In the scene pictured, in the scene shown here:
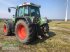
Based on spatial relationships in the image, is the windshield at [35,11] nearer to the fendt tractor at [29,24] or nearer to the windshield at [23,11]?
the fendt tractor at [29,24]

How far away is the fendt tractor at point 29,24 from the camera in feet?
30.9

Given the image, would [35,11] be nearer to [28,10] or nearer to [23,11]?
[28,10]

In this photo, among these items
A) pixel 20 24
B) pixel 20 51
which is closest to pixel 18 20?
pixel 20 24

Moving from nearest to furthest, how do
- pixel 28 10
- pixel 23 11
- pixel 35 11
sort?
pixel 28 10 → pixel 23 11 → pixel 35 11

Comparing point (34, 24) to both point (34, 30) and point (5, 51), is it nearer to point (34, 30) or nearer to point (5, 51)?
point (34, 30)

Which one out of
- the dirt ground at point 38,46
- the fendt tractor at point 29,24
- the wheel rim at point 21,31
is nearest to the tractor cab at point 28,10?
the fendt tractor at point 29,24

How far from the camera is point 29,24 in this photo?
9336 millimetres

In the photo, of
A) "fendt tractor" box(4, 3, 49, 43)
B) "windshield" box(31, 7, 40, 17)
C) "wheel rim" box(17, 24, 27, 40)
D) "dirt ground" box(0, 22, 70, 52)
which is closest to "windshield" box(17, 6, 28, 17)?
"fendt tractor" box(4, 3, 49, 43)

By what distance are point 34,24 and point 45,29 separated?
3.55 feet

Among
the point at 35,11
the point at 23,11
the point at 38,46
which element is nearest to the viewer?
the point at 38,46

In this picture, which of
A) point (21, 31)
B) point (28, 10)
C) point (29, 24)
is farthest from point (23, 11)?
point (29, 24)

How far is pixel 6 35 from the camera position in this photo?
42.7 feet

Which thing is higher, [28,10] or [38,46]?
[28,10]

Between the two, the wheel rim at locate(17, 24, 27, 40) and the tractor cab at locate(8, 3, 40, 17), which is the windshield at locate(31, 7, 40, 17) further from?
the wheel rim at locate(17, 24, 27, 40)
